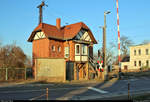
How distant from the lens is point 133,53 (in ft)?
158

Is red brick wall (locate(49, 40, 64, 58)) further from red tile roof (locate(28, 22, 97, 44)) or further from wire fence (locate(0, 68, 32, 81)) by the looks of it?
wire fence (locate(0, 68, 32, 81))

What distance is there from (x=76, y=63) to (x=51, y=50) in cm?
422

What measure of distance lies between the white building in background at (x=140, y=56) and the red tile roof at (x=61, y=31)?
21.9 meters

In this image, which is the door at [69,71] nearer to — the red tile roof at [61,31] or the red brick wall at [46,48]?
the red brick wall at [46,48]

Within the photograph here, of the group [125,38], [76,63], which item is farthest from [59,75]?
[125,38]

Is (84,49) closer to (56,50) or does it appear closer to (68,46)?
(68,46)

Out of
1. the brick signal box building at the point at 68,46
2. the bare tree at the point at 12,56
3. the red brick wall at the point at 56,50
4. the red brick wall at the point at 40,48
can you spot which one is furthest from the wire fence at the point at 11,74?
the red brick wall at the point at 56,50

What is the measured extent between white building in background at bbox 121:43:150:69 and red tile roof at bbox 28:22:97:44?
21934 millimetres

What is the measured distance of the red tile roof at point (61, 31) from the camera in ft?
81.9

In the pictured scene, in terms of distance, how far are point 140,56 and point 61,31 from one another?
27619 mm

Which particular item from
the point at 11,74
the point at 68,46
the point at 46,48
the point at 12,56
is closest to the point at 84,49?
the point at 68,46

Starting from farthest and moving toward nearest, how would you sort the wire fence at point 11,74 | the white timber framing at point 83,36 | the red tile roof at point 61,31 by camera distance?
the white timber framing at point 83,36 → the red tile roof at point 61,31 → the wire fence at point 11,74

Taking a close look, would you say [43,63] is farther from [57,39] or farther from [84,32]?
Result: [84,32]

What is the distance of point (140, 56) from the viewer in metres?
46.0
